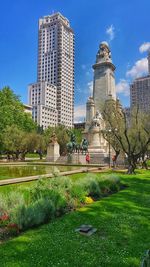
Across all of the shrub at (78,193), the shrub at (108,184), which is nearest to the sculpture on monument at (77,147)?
the shrub at (108,184)

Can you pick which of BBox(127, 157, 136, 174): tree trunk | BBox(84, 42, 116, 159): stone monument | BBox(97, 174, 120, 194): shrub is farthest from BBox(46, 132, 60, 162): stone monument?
BBox(97, 174, 120, 194): shrub

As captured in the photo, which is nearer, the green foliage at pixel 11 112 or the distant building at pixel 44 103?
the green foliage at pixel 11 112

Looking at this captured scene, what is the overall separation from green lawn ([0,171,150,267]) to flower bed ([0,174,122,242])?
14.1 inches

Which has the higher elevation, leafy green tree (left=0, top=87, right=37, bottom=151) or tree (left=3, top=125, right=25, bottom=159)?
leafy green tree (left=0, top=87, right=37, bottom=151)

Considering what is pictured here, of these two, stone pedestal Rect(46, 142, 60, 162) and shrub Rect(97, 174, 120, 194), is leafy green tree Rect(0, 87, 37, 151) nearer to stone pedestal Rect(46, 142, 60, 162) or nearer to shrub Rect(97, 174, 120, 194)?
stone pedestal Rect(46, 142, 60, 162)

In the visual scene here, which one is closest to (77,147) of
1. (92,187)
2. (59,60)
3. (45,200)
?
(92,187)

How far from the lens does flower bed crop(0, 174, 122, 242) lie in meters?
7.02

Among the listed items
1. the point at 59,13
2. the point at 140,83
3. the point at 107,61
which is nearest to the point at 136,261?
the point at 107,61

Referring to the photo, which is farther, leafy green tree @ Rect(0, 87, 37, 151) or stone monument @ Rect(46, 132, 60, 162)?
leafy green tree @ Rect(0, 87, 37, 151)

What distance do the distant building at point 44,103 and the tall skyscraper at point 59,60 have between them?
3.22 m

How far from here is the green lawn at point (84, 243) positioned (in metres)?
4.91

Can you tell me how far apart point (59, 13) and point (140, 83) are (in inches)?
4036

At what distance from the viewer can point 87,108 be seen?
215ft

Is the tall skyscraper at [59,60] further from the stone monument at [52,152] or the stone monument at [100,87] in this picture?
the stone monument at [52,152]
